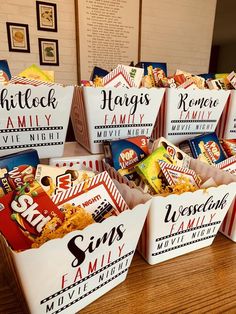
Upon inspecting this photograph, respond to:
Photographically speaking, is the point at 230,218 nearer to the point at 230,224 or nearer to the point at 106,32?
the point at 230,224

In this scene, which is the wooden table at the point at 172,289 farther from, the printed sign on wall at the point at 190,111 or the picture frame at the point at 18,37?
the picture frame at the point at 18,37

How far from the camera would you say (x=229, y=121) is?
0.81 m

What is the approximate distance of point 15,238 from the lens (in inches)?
14.8

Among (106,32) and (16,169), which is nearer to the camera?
(16,169)

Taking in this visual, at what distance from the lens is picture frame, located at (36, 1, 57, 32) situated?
6.96 ft

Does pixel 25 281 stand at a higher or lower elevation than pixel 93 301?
higher

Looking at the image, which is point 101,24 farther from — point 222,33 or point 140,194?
point 222,33

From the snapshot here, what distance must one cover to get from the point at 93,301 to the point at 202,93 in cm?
59

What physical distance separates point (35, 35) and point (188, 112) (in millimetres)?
1989

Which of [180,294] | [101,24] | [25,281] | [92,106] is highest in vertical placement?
[101,24]

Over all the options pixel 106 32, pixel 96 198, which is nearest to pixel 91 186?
pixel 96 198

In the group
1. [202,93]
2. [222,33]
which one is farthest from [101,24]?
[222,33]

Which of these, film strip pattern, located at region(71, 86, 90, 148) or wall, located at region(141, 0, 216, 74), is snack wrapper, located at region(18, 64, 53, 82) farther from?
wall, located at region(141, 0, 216, 74)

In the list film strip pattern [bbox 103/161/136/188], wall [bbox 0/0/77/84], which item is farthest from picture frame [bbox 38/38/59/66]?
film strip pattern [bbox 103/161/136/188]
